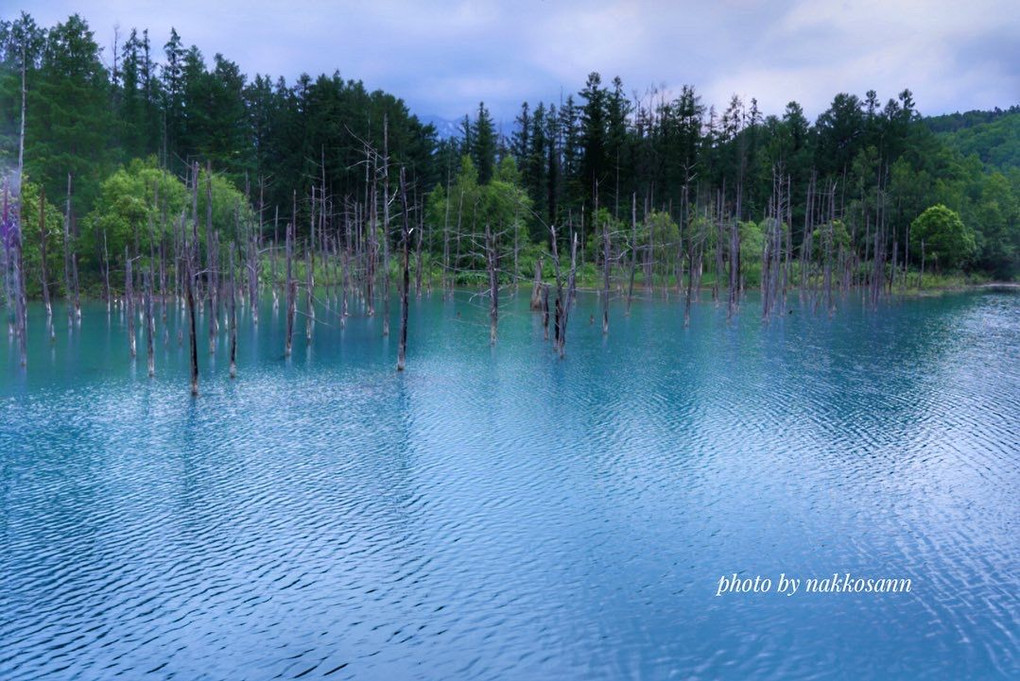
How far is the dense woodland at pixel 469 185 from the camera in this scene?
6412cm

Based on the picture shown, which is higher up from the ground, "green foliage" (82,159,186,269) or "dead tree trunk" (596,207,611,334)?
"green foliage" (82,159,186,269)

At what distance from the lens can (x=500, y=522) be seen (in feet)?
65.4

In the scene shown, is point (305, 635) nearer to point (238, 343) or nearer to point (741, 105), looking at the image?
point (238, 343)

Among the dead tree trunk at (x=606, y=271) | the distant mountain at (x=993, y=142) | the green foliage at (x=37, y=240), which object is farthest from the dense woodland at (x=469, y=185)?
the distant mountain at (x=993, y=142)

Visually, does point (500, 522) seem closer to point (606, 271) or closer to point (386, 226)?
point (386, 226)

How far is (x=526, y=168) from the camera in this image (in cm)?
9844

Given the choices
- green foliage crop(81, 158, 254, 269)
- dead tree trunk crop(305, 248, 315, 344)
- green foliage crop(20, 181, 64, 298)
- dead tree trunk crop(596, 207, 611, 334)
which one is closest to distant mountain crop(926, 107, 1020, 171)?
dead tree trunk crop(596, 207, 611, 334)

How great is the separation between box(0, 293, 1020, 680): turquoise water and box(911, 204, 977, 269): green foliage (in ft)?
182

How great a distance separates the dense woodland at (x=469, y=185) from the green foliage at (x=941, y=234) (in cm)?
23

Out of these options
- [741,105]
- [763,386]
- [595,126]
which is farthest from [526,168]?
[763,386]

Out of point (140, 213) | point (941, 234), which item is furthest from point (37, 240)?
point (941, 234)

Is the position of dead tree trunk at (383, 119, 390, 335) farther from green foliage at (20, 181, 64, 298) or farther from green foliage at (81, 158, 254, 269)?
green foliage at (20, 181, 64, 298)

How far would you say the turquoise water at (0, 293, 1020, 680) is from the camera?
14.3m

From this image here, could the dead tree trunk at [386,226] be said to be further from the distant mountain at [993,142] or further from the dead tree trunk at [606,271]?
the distant mountain at [993,142]
